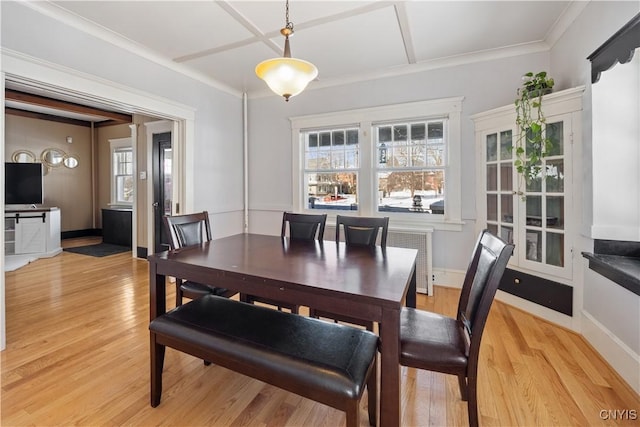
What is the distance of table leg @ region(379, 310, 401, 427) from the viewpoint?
3.86 feet

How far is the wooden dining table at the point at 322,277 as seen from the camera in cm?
119

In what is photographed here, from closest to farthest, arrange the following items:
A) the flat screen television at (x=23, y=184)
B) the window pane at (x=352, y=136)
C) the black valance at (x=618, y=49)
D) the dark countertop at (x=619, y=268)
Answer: the black valance at (x=618, y=49)
the dark countertop at (x=619, y=268)
the window pane at (x=352, y=136)
the flat screen television at (x=23, y=184)

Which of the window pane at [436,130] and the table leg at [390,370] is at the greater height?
the window pane at [436,130]


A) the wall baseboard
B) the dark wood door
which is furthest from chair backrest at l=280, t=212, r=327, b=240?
the wall baseboard

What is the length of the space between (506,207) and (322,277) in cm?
242

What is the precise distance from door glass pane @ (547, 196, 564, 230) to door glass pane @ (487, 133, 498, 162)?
673 mm

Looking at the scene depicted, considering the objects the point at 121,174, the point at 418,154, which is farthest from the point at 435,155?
the point at 121,174

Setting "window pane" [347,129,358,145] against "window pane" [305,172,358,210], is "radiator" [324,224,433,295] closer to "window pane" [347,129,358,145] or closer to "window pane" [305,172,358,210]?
"window pane" [305,172,358,210]

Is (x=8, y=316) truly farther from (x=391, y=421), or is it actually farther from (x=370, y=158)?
(x=370, y=158)

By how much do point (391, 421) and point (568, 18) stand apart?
131 inches

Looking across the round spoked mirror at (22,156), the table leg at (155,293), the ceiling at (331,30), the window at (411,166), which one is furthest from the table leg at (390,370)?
the round spoked mirror at (22,156)

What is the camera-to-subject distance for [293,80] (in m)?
1.85

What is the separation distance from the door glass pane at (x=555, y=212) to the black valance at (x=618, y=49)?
3.10 ft

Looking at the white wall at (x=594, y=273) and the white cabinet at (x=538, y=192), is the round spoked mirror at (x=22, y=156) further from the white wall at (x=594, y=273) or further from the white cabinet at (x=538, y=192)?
the white wall at (x=594, y=273)
